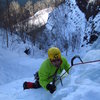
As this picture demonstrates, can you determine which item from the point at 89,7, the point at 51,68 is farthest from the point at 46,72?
the point at 89,7

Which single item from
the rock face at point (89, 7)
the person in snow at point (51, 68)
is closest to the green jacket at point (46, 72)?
the person in snow at point (51, 68)

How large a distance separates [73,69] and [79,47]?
2217 cm

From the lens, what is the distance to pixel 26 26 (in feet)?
102

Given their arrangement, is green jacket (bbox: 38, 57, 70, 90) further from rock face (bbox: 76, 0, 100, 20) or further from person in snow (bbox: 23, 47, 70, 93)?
rock face (bbox: 76, 0, 100, 20)

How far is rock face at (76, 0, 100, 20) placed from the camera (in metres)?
24.3

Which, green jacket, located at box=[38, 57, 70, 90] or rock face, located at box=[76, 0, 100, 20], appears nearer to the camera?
green jacket, located at box=[38, 57, 70, 90]

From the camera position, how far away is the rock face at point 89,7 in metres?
24.3

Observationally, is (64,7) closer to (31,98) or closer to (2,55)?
(2,55)

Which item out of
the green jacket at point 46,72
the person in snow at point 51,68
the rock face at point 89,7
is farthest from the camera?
the rock face at point 89,7

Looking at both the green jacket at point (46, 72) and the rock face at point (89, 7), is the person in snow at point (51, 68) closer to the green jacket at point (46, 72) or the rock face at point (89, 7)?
the green jacket at point (46, 72)

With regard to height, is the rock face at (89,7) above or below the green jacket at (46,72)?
above

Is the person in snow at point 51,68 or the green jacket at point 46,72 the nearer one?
the person in snow at point 51,68

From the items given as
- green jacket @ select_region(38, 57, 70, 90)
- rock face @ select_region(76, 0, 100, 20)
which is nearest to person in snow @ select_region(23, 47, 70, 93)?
green jacket @ select_region(38, 57, 70, 90)

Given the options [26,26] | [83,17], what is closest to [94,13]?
[83,17]
